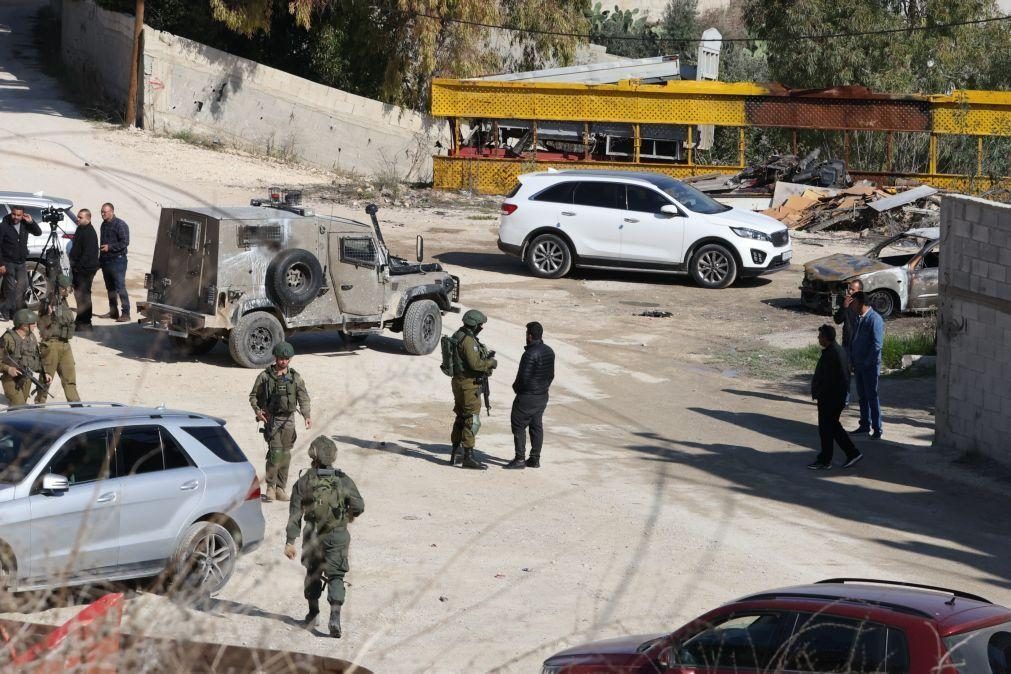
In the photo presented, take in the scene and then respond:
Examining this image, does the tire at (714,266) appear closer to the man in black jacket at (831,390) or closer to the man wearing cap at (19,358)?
the man in black jacket at (831,390)

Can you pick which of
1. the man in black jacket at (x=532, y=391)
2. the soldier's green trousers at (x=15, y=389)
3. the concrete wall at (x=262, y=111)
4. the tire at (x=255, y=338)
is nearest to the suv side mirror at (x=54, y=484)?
the soldier's green trousers at (x=15, y=389)

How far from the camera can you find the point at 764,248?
869 inches

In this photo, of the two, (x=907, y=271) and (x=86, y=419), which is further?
(x=907, y=271)

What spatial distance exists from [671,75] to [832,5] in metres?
7.14

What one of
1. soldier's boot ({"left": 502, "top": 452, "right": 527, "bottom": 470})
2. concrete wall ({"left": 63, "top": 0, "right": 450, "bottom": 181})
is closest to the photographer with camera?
soldier's boot ({"left": 502, "top": 452, "right": 527, "bottom": 470})

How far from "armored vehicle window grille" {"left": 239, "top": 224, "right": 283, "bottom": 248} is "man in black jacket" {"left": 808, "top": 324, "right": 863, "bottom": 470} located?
6374 millimetres

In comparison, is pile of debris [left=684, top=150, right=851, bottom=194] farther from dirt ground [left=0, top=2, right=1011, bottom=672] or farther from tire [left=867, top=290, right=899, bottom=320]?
tire [left=867, top=290, right=899, bottom=320]

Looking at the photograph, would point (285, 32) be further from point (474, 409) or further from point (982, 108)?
point (474, 409)

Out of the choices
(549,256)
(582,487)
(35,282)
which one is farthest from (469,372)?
(549,256)

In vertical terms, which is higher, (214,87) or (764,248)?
(214,87)

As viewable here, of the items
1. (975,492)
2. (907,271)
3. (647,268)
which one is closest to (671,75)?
(647,268)

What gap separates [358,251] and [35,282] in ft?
14.9

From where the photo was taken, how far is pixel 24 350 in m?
12.7

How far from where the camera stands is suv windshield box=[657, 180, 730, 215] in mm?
22359
